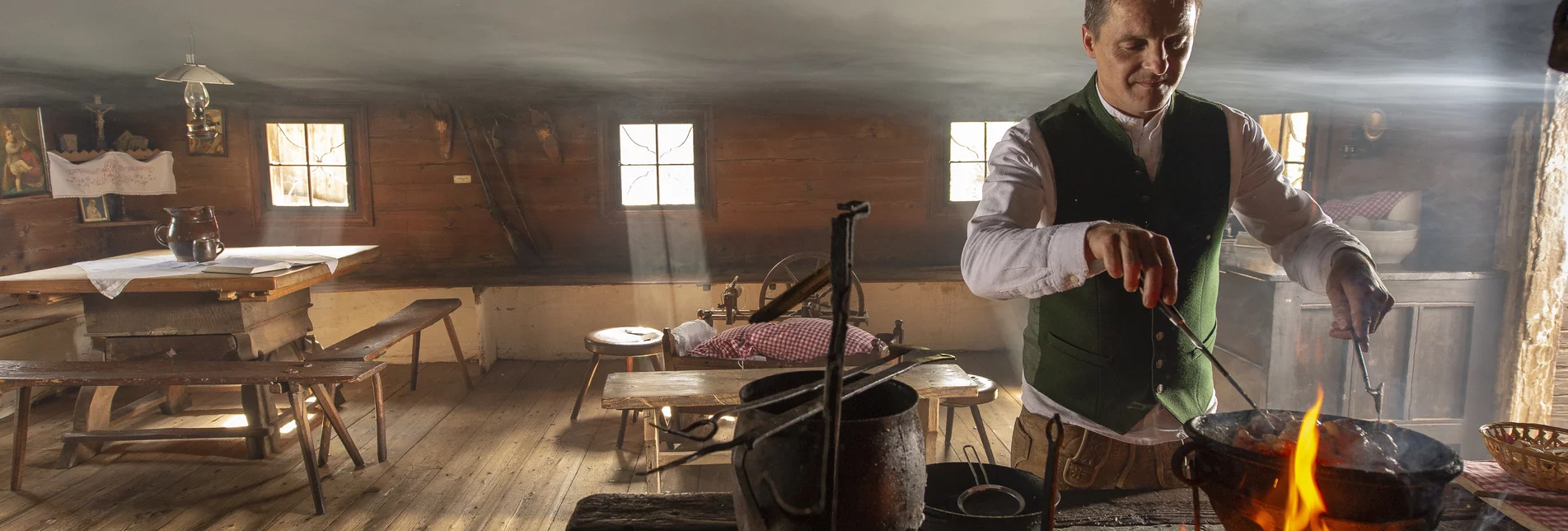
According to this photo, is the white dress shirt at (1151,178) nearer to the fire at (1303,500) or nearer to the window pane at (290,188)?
the fire at (1303,500)

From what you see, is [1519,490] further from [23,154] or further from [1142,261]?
[23,154]

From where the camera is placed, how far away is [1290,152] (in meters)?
4.57

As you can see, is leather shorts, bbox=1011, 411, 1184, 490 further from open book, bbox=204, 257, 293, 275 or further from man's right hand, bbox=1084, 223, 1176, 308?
open book, bbox=204, 257, 293, 275

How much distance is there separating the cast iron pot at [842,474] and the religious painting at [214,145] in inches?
265

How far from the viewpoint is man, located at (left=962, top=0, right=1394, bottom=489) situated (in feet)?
4.29

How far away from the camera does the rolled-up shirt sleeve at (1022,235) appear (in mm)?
1059

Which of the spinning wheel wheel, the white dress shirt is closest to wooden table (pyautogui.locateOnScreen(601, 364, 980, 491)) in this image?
the spinning wheel wheel

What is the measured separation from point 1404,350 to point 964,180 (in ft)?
10.7

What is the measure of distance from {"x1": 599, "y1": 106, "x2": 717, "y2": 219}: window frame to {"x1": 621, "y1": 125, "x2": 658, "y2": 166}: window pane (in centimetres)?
4

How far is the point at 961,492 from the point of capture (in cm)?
114

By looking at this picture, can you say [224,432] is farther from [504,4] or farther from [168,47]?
[504,4]

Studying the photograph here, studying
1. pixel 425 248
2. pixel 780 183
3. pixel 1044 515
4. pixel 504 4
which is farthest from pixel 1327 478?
pixel 425 248

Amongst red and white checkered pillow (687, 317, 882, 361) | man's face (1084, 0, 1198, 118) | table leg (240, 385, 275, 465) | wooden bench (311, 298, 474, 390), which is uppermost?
man's face (1084, 0, 1198, 118)

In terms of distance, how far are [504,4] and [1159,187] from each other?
1.52 m
